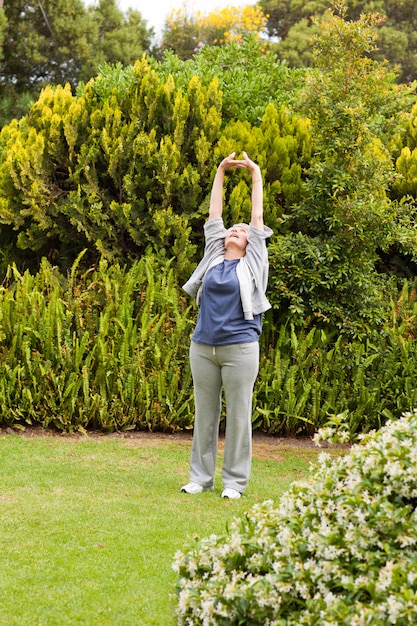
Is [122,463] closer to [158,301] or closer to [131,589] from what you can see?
[158,301]

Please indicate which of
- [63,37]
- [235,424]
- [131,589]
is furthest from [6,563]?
[63,37]

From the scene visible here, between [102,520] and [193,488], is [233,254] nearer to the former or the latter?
[193,488]

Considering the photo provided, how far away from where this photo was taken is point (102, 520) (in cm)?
523

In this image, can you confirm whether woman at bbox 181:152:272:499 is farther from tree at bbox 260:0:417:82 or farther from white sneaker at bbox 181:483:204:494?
tree at bbox 260:0:417:82

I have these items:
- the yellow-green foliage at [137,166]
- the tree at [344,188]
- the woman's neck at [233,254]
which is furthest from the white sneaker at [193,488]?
the yellow-green foliage at [137,166]

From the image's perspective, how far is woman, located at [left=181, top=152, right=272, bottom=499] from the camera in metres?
5.72

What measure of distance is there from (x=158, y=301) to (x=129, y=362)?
2.49ft

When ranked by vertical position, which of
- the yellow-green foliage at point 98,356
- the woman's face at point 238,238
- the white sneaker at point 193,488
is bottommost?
the white sneaker at point 193,488

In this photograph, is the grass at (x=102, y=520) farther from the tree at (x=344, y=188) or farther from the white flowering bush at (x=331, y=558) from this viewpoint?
the tree at (x=344, y=188)

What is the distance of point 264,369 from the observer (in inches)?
319

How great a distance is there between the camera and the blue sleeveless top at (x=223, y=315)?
5684mm

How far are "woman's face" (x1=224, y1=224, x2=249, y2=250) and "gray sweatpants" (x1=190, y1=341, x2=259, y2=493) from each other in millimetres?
727

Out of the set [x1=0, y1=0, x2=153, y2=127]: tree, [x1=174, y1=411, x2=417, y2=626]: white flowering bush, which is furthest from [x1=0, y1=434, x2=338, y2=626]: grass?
[x1=0, y1=0, x2=153, y2=127]: tree

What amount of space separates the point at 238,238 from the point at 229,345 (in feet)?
2.59
